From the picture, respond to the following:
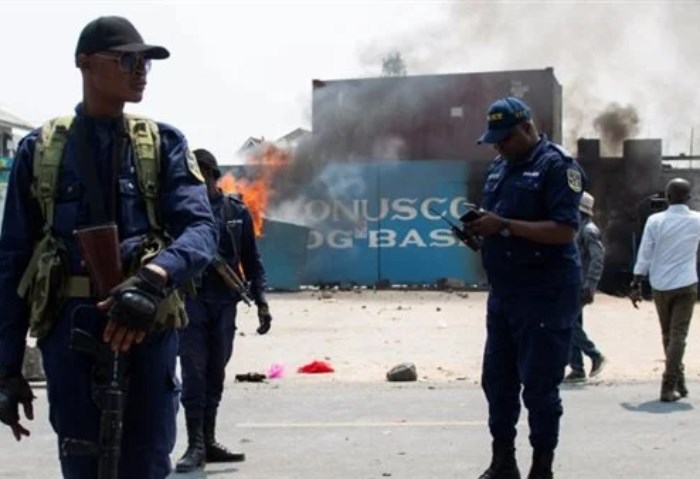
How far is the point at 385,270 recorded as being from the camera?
943 inches

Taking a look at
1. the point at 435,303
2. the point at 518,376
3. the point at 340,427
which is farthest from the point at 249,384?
the point at 435,303

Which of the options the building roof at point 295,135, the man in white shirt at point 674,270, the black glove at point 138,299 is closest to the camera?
the black glove at point 138,299

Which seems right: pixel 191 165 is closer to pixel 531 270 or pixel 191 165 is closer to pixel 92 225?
pixel 92 225

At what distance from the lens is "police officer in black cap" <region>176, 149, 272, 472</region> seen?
651cm

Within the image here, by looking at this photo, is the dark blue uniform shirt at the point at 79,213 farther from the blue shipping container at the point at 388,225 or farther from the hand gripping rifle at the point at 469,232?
the blue shipping container at the point at 388,225

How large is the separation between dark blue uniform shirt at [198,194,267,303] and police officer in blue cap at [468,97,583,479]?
1.73 m

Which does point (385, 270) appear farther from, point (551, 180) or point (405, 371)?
point (551, 180)

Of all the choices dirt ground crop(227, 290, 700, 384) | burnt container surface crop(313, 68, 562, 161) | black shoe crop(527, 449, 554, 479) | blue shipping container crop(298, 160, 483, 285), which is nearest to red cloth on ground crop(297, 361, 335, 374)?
dirt ground crop(227, 290, 700, 384)

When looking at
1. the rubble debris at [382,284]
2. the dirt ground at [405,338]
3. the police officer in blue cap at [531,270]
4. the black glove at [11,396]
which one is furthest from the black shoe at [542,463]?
the rubble debris at [382,284]

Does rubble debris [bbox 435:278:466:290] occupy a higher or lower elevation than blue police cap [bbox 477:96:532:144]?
lower

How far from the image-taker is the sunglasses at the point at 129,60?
3447mm

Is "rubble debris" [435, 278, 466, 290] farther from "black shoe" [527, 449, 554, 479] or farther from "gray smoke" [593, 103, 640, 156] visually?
"black shoe" [527, 449, 554, 479]

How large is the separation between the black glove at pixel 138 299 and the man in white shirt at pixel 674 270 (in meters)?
6.30

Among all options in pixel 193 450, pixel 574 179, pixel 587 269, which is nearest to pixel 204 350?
pixel 193 450
